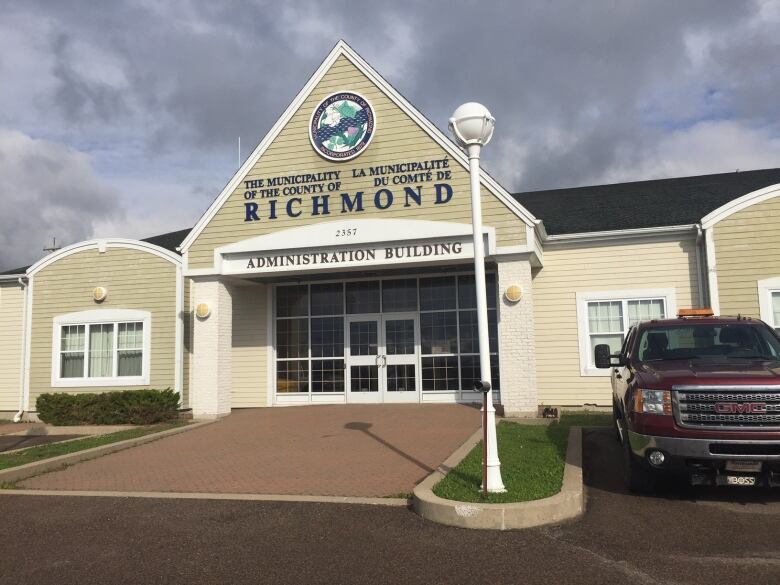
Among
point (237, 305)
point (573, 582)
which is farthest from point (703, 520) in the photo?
point (237, 305)

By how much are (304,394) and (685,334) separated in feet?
36.9

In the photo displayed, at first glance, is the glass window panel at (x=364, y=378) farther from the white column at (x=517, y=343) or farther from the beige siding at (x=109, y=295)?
the beige siding at (x=109, y=295)

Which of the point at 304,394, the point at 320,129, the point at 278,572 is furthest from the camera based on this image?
the point at 304,394

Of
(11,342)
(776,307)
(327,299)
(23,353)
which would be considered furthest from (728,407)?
(11,342)

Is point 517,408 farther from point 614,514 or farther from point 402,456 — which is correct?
point 614,514

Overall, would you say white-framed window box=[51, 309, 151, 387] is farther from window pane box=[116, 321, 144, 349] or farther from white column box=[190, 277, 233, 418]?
white column box=[190, 277, 233, 418]

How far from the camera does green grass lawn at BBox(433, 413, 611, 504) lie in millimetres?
6663

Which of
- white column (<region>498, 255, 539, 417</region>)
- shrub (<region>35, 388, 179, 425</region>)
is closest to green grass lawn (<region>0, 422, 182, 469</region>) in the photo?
shrub (<region>35, 388, 179, 425</region>)

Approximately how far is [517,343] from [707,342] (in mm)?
5680

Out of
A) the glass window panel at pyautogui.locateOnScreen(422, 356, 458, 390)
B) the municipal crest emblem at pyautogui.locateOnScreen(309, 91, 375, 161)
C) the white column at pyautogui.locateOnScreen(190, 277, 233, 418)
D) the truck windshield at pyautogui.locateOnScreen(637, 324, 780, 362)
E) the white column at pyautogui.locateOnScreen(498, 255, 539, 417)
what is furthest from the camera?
the glass window panel at pyautogui.locateOnScreen(422, 356, 458, 390)

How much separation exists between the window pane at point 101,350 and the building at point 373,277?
6 cm

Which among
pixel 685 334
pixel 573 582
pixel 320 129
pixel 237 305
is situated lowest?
pixel 573 582

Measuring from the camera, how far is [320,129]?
15078 mm

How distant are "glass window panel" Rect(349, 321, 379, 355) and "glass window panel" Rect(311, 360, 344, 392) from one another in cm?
57
